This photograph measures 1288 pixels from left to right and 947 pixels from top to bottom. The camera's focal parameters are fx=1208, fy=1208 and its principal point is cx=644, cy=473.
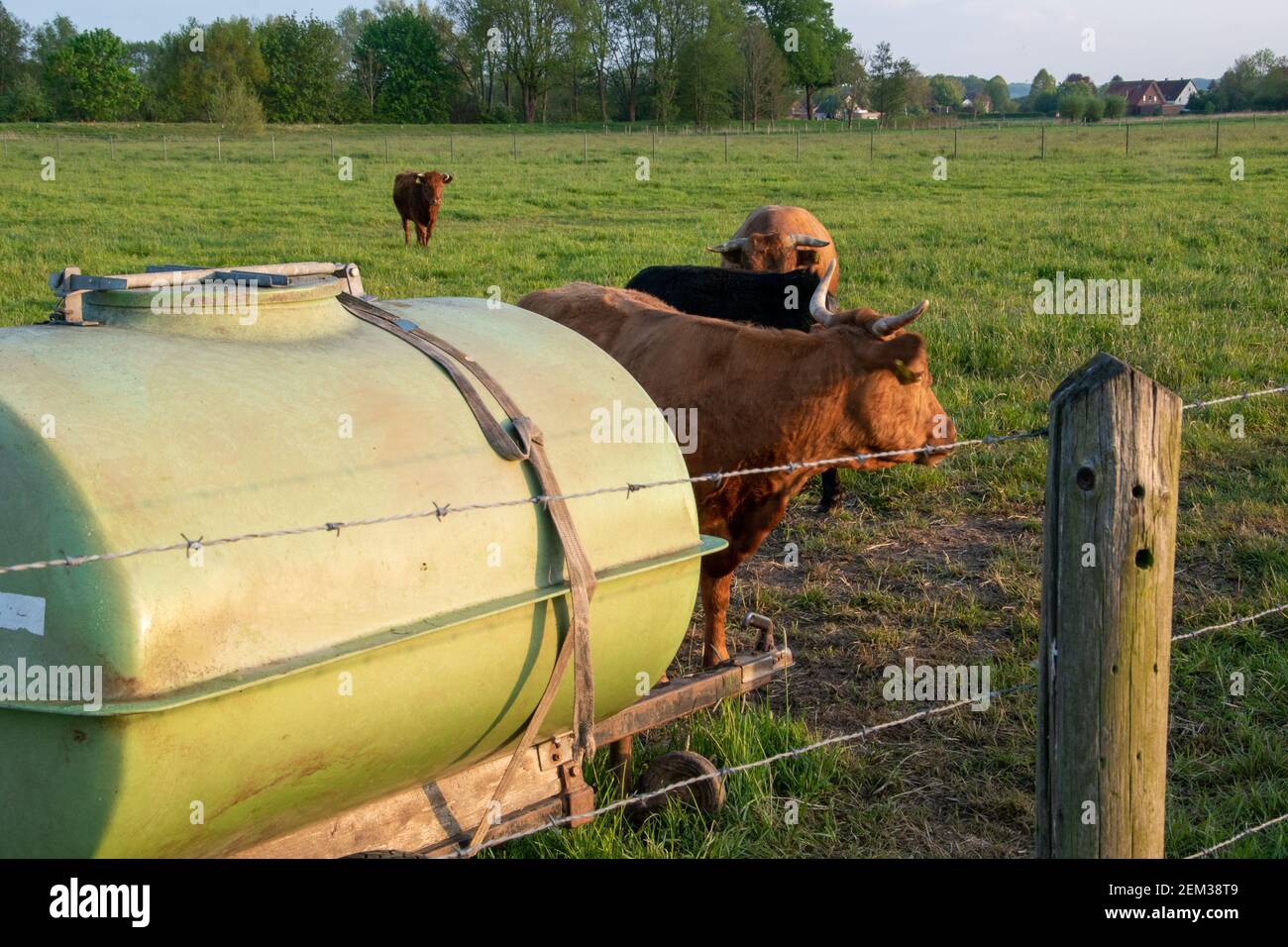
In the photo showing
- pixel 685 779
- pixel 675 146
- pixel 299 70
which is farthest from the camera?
pixel 299 70

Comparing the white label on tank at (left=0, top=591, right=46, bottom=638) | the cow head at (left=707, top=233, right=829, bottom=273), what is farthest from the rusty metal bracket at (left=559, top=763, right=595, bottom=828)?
the cow head at (left=707, top=233, right=829, bottom=273)

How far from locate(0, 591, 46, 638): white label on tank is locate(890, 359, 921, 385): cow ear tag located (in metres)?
3.33

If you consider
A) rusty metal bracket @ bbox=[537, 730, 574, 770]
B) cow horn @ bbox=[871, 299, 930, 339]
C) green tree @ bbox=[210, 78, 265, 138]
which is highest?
green tree @ bbox=[210, 78, 265, 138]

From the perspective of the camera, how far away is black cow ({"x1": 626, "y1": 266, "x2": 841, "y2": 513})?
6953mm

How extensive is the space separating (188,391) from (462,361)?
766mm

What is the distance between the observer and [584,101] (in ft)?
251

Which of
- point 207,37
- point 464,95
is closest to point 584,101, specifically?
point 464,95

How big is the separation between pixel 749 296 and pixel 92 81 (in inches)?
2882

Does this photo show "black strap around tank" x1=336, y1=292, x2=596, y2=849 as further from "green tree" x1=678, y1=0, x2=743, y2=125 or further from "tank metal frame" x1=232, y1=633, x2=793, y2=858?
"green tree" x1=678, y1=0, x2=743, y2=125

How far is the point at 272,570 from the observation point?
2443 millimetres

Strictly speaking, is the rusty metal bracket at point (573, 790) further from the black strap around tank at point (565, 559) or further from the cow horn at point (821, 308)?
the cow horn at point (821, 308)

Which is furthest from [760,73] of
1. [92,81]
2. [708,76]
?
[92,81]

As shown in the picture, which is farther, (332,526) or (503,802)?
(503,802)

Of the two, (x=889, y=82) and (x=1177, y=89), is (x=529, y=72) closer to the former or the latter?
(x=889, y=82)
